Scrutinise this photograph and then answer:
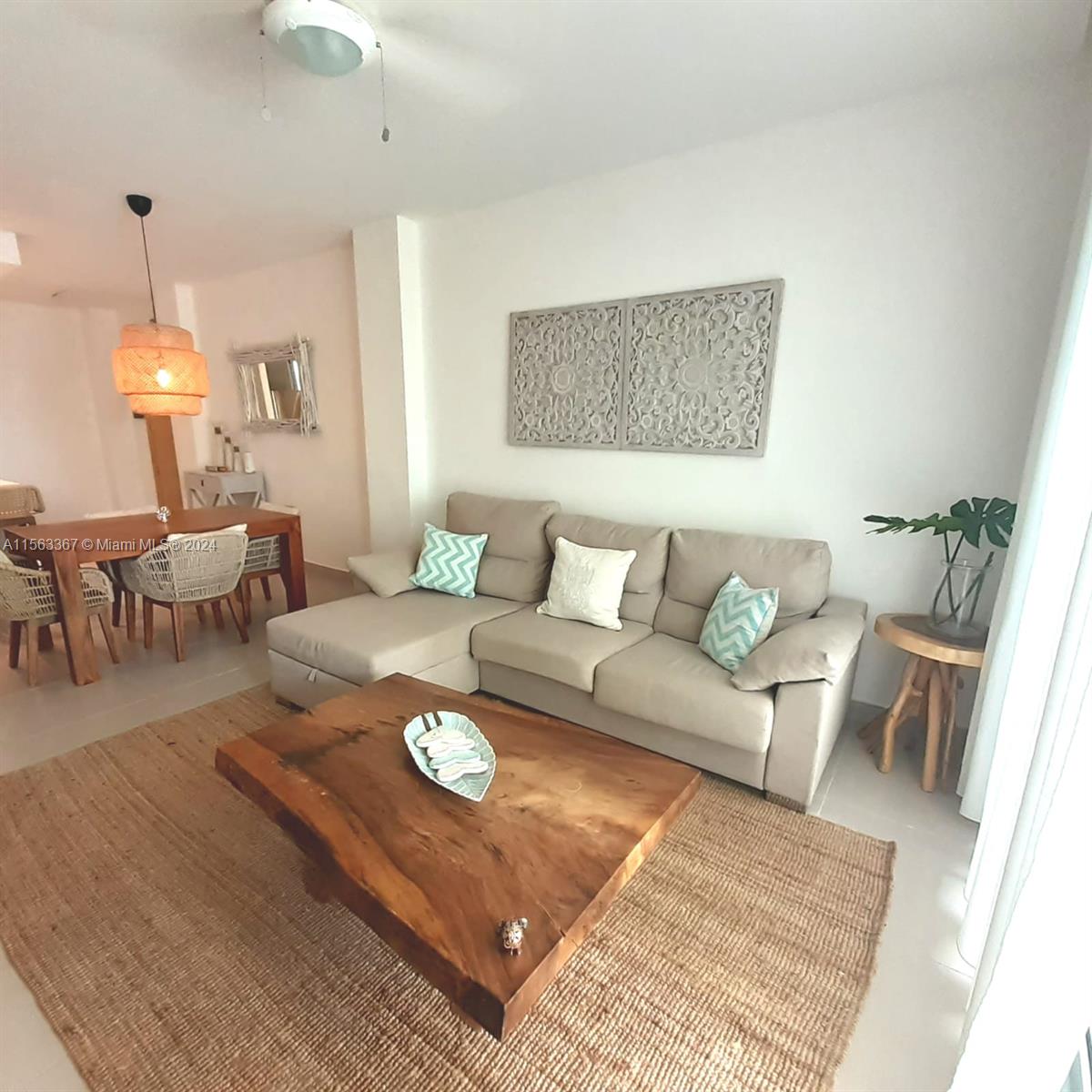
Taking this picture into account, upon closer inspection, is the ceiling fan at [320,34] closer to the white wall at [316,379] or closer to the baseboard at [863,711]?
the white wall at [316,379]

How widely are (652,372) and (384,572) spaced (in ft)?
5.77

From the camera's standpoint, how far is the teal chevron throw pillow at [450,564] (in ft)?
9.84

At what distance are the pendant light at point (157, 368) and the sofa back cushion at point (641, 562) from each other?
240 cm

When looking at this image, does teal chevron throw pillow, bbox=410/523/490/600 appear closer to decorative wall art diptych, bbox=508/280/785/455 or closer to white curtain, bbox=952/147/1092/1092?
decorative wall art diptych, bbox=508/280/785/455

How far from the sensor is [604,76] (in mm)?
2057

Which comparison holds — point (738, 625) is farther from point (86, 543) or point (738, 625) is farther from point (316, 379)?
point (316, 379)

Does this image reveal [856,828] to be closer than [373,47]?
No

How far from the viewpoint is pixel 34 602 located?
9.21 feet

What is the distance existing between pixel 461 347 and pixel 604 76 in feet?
5.87

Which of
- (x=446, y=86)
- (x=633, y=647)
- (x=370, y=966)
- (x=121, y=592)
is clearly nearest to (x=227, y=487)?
(x=121, y=592)

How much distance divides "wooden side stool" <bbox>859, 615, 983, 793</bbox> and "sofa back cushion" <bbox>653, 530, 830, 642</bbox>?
300mm

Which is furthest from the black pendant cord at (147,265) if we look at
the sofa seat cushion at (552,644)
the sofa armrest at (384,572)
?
the sofa seat cushion at (552,644)

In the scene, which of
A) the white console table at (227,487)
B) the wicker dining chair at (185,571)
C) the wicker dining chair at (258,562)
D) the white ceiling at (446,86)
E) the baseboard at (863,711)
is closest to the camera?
the white ceiling at (446,86)

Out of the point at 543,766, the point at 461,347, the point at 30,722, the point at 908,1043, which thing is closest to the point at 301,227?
the point at 461,347
